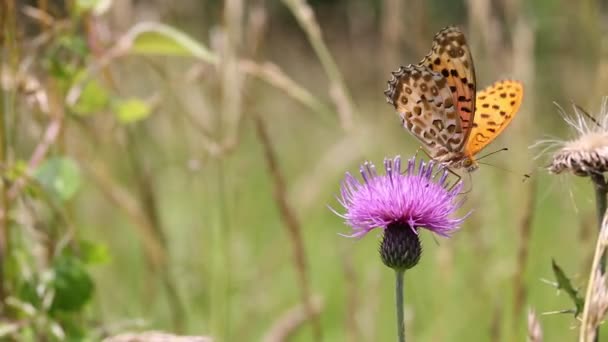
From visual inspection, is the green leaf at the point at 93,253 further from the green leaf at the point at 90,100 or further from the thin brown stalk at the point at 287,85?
the thin brown stalk at the point at 287,85

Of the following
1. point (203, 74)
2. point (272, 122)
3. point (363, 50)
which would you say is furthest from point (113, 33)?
point (363, 50)

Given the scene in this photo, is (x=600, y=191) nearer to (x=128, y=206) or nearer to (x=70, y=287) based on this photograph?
(x=70, y=287)

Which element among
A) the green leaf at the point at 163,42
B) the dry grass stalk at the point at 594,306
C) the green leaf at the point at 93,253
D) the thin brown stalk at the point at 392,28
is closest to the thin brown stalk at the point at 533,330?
the dry grass stalk at the point at 594,306

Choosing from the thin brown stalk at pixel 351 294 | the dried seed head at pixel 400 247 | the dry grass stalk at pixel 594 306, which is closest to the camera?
the dry grass stalk at pixel 594 306

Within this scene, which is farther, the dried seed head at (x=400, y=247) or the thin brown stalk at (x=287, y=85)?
the thin brown stalk at (x=287, y=85)

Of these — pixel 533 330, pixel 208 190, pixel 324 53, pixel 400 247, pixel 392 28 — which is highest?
pixel 392 28

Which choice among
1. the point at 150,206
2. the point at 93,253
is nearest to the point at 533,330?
the point at 93,253

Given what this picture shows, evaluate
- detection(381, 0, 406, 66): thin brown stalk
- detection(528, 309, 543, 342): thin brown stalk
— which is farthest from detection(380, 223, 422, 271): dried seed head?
detection(381, 0, 406, 66): thin brown stalk

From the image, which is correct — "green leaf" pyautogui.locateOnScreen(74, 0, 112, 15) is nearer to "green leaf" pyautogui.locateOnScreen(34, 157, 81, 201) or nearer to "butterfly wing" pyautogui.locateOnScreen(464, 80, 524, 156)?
"green leaf" pyautogui.locateOnScreen(34, 157, 81, 201)
